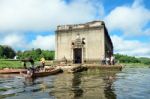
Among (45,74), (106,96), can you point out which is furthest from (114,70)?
(106,96)

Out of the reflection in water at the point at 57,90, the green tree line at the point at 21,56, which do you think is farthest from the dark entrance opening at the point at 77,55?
the green tree line at the point at 21,56

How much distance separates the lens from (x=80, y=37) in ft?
155

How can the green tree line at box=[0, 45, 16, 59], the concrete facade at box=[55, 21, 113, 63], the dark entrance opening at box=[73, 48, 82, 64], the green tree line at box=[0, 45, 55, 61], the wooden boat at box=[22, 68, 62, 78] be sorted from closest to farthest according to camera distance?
the wooden boat at box=[22, 68, 62, 78]
the concrete facade at box=[55, 21, 113, 63]
the dark entrance opening at box=[73, 48, 82, 64]
the green tree line at box=[0, 45, 16, 59]
the green tree line at box=[0, 45, 55, 61]

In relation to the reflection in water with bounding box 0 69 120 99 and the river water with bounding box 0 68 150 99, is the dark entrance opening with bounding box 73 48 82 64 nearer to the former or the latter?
the reflection in water with bounding box 0 69 120 99

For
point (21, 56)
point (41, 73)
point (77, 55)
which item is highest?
point (21, 56)

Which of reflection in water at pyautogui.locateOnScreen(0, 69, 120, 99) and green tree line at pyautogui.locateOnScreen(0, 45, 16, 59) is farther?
green tree line at pyautogui.locateOnScreen(0, 45, 16, 59)

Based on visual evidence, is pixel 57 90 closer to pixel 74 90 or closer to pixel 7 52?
pixel 74 90

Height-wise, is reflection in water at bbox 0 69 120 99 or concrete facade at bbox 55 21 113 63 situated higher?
concrete facade at bbox 55 21 113 63

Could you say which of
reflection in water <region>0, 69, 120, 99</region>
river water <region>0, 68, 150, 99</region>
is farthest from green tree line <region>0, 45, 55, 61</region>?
reflection in water <region>0, 69, 120, 99</region>

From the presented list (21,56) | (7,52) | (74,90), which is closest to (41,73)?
(74,90)

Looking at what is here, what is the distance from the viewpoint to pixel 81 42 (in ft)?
154

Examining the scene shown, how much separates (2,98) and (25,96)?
4.62ft

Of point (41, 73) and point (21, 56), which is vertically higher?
point (21, 56)

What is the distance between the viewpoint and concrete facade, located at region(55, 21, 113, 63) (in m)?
45.4
